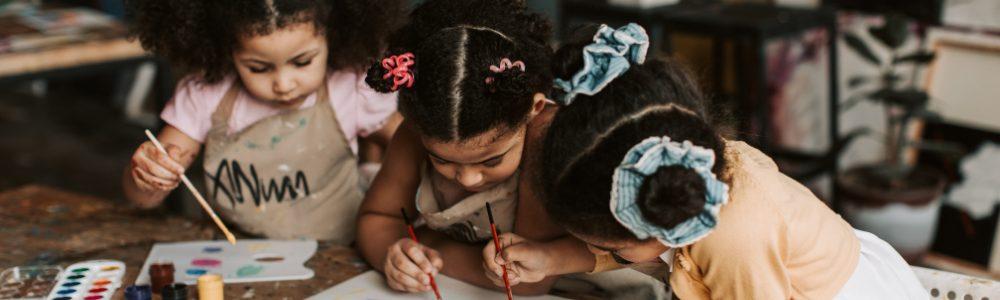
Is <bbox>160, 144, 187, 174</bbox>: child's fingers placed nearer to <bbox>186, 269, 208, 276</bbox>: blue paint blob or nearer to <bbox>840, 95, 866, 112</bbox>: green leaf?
<bbox>186, 269, 208, 276</bbox>: blue paint blob

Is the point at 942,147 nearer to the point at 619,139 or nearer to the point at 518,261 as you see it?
the point at 518,261

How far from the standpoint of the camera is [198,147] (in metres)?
1.88

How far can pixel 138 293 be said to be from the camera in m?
1.45

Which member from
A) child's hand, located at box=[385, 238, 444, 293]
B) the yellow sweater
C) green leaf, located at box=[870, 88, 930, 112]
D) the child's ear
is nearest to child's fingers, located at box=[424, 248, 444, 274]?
child's hand, located at box=[385, 238, 444, 293]

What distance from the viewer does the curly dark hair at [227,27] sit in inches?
68.6

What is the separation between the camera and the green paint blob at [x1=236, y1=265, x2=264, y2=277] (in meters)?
1.56

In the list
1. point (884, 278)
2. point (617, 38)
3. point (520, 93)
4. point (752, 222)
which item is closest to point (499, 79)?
point (520, 93)

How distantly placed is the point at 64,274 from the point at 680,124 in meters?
0.93

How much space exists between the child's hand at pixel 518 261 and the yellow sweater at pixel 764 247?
0.19 m

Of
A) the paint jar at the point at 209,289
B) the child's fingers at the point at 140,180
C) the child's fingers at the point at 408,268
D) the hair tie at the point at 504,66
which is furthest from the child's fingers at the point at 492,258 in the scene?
the child's fingers at the point at 140,180

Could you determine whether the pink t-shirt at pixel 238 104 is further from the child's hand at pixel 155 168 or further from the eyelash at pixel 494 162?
the eyelash at pixel 494 162

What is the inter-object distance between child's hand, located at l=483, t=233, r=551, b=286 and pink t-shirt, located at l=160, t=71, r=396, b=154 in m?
0.57

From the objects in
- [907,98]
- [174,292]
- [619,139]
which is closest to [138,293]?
[174,292]

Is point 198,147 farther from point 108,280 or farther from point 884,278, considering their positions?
point 884,278
